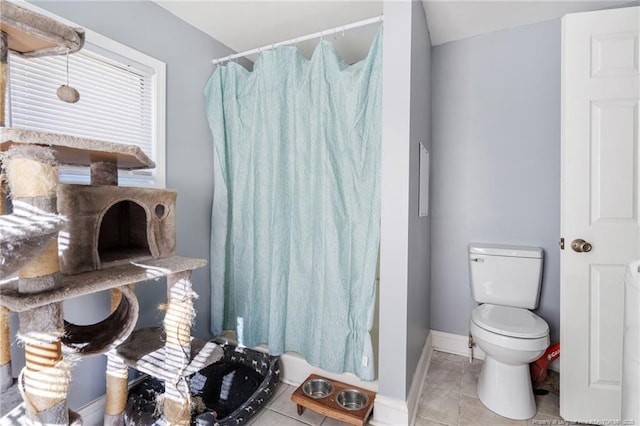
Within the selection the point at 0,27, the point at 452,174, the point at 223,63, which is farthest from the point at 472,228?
the point at 0,27

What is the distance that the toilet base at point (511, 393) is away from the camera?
1571mm

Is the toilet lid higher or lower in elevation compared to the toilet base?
higher

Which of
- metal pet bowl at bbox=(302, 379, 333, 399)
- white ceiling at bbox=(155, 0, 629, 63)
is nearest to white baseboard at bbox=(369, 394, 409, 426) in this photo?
metal pet bowl at bbox=(302, 379, 333, 399)

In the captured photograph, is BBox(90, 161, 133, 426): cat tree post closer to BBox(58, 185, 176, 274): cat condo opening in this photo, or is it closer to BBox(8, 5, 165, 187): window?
BBox(58, 185, 176, 274): cat condo opening

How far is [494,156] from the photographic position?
211 centimetres

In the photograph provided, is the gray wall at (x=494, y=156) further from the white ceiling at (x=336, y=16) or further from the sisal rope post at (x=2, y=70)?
the sisal rope post at (x=2, y=70)

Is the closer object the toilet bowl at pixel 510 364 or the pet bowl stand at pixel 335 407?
the pet bowl stand at pixel 335 407

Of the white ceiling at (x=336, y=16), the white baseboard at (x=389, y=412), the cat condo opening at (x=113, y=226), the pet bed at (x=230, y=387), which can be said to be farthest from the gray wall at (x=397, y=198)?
the cat condo opening at (x=113, y=226)

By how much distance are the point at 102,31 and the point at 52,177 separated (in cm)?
114

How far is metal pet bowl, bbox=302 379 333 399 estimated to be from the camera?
162cm

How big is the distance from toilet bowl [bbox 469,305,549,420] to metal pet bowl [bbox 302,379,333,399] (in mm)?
865

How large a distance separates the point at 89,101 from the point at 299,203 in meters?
1.18

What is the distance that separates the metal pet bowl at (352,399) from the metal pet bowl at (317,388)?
7cm

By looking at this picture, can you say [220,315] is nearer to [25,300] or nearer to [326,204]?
[326,204]
